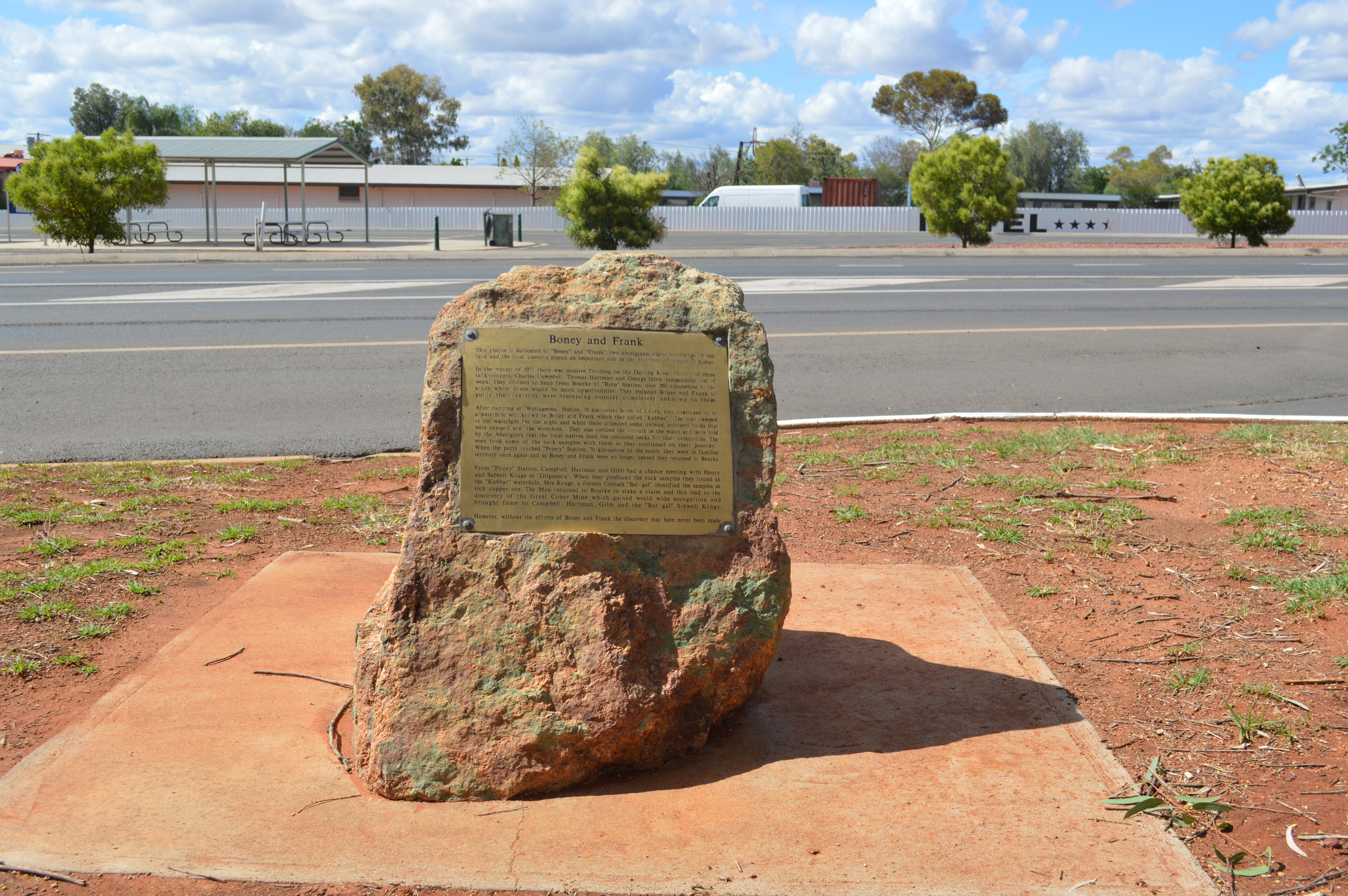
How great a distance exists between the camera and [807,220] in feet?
153

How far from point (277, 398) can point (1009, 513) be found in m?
5.34

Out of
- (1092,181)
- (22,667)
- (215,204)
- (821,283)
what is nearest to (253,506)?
(22,667)

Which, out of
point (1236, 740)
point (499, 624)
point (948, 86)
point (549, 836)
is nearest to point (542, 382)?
point (499, 624)

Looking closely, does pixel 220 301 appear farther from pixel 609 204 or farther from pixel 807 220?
pixel 807 220

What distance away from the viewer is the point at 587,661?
298cm

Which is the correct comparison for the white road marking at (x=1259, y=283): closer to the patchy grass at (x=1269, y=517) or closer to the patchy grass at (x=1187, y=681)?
the patchy grass at (x=1269, y=517)

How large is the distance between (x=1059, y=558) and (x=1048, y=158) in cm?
8391

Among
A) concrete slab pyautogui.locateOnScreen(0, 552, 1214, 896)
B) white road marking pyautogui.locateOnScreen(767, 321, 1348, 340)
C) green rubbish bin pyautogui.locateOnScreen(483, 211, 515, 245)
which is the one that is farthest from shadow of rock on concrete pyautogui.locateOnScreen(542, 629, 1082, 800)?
green rubbish bin pyautogui.locateOnScreen(483, 211, 515, 245)

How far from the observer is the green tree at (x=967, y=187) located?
28.3 meters

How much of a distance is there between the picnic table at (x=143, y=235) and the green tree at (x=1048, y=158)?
61833 mm

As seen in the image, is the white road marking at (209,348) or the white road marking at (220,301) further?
the white road marking at (220,301)

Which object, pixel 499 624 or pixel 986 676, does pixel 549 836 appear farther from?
pixel 986 676

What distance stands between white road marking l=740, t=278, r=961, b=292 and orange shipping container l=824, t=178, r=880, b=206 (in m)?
35.4

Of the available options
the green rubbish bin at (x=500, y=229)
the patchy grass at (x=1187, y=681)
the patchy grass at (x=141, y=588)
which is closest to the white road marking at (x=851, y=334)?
the patchy grass at (x=141, y=588)
